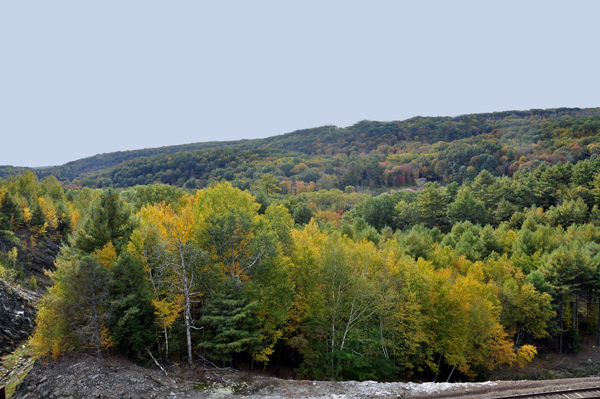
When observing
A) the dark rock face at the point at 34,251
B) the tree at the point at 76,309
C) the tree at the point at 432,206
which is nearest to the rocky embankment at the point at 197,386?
the tree at the point at 76,309

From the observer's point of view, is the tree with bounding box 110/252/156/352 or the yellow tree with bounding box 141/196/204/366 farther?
the yellow tree with bounding box 141/196/204/366

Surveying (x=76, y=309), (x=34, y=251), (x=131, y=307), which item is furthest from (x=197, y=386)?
(x=34, y=251)

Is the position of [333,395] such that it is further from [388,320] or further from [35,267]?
[35,267]

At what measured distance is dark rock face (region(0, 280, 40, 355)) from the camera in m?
24.2

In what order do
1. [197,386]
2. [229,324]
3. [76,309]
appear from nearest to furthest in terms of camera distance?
1. [197,386]
2. [76,309]
3. [229,324]

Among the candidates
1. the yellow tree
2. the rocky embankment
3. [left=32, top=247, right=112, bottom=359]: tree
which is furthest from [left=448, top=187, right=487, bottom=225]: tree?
[left=32, top=247, right=112, bottom=359]: tree

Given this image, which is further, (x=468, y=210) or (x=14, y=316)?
(x=468, y=210)

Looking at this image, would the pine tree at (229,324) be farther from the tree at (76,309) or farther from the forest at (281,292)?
the tree at (76,309)

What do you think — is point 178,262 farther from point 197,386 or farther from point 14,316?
point 14,316

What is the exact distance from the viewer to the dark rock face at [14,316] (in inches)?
952

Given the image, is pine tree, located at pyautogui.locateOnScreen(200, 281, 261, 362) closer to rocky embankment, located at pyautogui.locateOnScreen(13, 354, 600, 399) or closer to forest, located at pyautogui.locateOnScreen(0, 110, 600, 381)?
forest, located at pyautogui.locateOnScreen(0, 110, 600, 381)

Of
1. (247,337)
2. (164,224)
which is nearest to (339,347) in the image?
(247,337)

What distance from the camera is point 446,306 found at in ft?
84.6

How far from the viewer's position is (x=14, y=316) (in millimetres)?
26047
